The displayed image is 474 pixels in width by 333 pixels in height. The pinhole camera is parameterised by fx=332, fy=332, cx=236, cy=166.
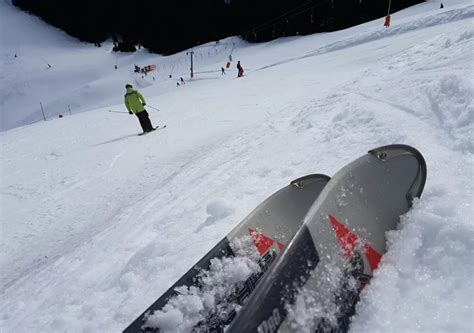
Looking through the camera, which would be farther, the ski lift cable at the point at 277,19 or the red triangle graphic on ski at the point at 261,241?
the ski lift cable at the point at 277,19

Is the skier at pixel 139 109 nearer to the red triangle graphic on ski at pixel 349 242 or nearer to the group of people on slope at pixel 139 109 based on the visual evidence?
the group of people on slope at pixel 139 109

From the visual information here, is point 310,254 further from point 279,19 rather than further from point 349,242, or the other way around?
point 279,19

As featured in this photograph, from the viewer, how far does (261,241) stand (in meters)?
2.27

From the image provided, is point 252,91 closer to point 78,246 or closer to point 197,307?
point 78,246

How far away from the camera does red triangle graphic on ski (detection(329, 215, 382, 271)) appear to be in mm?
1830

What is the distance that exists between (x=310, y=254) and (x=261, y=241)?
24.1 inches

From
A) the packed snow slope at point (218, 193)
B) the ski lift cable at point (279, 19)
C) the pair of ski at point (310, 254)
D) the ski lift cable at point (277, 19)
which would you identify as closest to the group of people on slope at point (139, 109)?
the packed snow slope at point (218, 193)

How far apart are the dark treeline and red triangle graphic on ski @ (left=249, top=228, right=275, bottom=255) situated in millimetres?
38187

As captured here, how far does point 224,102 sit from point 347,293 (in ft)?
31.1

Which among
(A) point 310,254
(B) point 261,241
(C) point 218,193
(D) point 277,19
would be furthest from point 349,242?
(D) point 277,19

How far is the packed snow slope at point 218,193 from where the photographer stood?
1.80 metres

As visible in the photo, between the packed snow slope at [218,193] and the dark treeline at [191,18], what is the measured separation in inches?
1210

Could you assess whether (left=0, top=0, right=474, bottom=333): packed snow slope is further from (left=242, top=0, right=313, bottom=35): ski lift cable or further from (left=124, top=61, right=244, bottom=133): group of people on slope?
(left=242, top=0, right=313, bottom=35): ski lift cable

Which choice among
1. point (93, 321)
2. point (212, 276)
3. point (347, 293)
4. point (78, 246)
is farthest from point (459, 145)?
point (78, 246)
